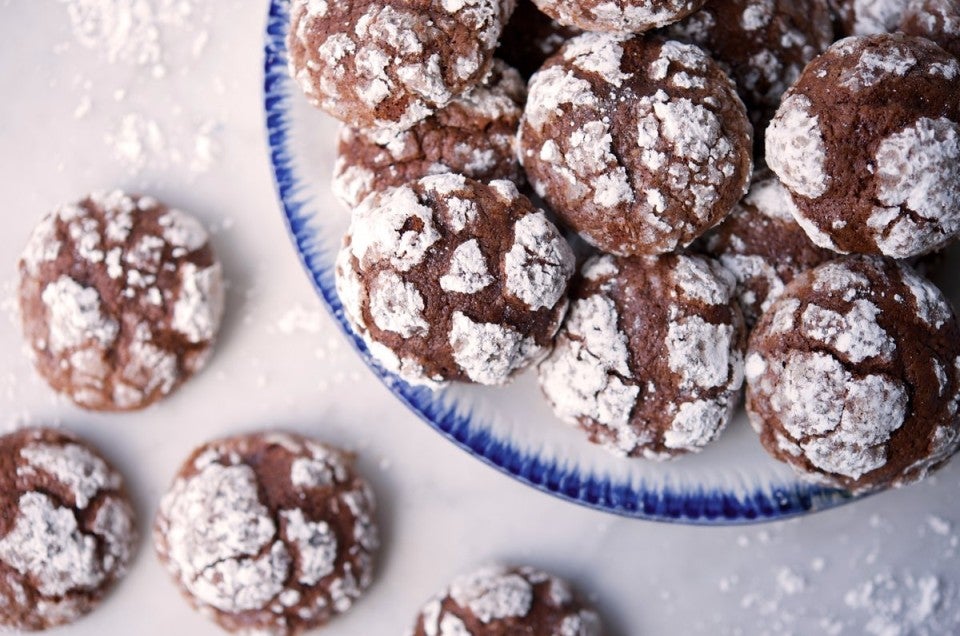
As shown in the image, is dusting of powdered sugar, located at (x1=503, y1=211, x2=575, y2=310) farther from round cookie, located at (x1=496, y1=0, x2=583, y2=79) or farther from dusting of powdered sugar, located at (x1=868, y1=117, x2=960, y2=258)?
dusting of powdered sugar, located at (x1=868, y1=117, x2=960, y2=258)

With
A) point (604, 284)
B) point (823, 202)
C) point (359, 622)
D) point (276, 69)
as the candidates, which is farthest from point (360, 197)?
point (359, 622)

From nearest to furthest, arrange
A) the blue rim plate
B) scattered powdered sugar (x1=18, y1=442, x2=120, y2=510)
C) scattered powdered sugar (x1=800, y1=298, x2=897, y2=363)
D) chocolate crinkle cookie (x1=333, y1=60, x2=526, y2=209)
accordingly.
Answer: scattered powdered sugar (x1=800, y1=298, x2=897, y2=363), chocolate crinkle cookie (x1=333, y1=60, x2=526, y2=209), the blue rim plate, scattered powdered sugar (x1=18, y1=442, x2=120, y2=510)

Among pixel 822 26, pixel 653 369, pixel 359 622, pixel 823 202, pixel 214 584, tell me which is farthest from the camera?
pixel 359 622

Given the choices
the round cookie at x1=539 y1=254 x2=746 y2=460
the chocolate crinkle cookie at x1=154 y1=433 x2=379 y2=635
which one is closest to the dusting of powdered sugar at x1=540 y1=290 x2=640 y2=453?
the round cookie at x1=539 y1=254 x2=746 y2=460

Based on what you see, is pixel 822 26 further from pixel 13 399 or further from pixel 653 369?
pixel 13 399

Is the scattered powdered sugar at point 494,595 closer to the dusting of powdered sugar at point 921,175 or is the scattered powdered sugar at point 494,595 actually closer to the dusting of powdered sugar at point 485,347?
the dusting of powdered sugar at point 485,347
